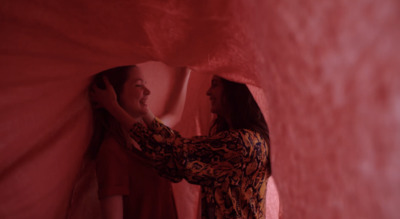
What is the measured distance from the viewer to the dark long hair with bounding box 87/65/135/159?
97 cm

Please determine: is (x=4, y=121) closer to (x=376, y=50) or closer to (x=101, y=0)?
(x=101, y=0)

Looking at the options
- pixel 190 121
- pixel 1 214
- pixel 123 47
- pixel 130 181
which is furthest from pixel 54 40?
pixel 190 121

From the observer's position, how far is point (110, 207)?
93cm

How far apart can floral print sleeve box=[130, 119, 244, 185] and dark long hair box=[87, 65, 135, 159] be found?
9 cm

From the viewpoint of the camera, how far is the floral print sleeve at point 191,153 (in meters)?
0.99

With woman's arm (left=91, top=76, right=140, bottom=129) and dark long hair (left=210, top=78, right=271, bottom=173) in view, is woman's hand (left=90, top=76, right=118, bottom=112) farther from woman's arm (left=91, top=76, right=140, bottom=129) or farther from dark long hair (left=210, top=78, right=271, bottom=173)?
dark long hair (left=210, top=78, right=271, bottom=173)

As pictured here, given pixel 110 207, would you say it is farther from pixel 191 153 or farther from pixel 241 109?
pixel 241 109

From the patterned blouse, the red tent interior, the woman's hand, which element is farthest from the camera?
the patterned blouse

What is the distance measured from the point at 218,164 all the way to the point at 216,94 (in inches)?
9.6

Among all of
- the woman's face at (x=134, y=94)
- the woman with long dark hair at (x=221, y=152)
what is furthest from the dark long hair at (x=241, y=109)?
the woman's face at (x=134, y=94)

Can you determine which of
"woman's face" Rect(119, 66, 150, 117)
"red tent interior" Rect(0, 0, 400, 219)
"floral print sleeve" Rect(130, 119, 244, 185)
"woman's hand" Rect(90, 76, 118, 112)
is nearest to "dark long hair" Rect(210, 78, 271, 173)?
"floral print sleeve" Rect(130, 119, 244, 185)

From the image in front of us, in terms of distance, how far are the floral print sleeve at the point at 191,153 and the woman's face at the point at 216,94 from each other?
137 millimetres

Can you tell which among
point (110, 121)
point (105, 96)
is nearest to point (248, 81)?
point (105, 96)

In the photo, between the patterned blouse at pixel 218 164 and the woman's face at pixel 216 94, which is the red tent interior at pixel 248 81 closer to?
the patterned blouse at pixel 218 164
